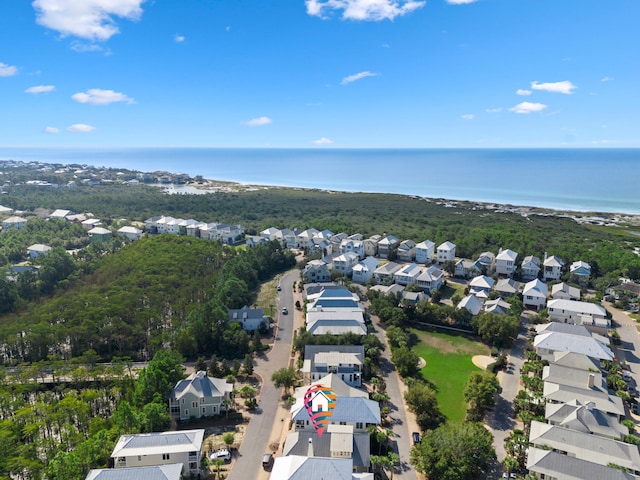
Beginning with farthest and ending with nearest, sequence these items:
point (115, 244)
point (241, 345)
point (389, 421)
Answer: point (115, 244), point (241, 345), point (389, 421)

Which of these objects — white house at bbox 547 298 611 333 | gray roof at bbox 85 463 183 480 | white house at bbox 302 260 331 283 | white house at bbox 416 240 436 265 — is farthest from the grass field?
white house at bbox 416 240 436 265

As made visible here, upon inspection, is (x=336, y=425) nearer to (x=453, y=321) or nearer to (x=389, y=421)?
(x=389, y=421)

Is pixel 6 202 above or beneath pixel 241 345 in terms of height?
above

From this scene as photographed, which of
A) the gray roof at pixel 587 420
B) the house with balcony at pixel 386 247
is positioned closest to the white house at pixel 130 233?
the house with balcony at pixel 386 247

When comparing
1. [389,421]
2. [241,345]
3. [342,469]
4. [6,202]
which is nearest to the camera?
[342,469]

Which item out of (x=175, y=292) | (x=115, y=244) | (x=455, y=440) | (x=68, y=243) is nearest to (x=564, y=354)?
(x=455, y=440)

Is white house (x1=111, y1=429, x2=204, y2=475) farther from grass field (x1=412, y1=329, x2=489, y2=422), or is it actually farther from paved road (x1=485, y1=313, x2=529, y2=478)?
grass field (x1=412, y1=329, x2=489, y2=422)
